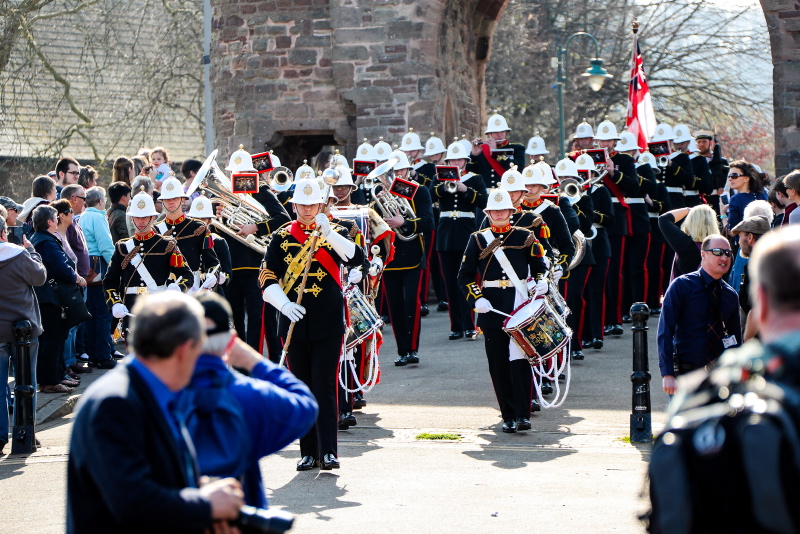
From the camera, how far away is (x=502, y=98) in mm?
31281

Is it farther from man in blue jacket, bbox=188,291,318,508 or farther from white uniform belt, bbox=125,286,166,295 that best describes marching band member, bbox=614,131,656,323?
man in blue jacket, bbox=188,291,318,508

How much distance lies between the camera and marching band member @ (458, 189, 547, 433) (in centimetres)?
909

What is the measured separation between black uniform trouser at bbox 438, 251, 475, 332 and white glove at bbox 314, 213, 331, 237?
5.56 metres

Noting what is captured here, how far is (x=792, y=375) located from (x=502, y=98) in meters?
28.8

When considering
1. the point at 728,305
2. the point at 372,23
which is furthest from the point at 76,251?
the point at 372,23

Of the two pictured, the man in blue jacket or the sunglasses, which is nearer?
the man in blue jacket

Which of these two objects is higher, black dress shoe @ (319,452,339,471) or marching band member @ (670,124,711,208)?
marching band member @ (670,124,711,208)

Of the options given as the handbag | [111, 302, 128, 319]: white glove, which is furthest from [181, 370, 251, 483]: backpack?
the handbag

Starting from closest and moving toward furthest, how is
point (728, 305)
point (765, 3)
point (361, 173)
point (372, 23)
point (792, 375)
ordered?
1. point (792, 375)
2. point (728, 305)
3. point (361, 173)
4. point (765, 3)
5. point (372, 23)

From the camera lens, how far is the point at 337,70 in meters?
18.4

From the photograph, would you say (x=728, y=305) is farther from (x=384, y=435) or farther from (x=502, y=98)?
(x=502, y=98)

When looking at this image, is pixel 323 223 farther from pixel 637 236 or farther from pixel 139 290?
pixel 637 236

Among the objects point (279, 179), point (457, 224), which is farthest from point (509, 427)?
point (457, 224)

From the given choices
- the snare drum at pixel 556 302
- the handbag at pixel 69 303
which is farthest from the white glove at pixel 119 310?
the snare drum at pixel 556 302
